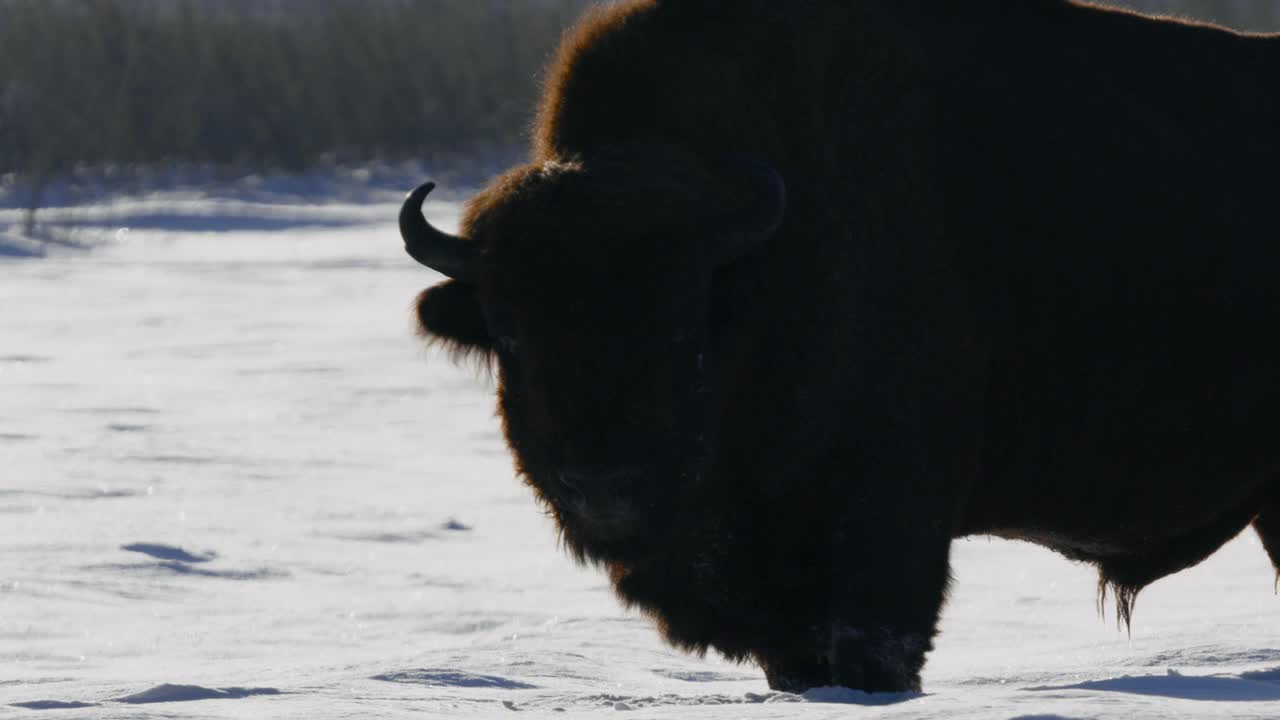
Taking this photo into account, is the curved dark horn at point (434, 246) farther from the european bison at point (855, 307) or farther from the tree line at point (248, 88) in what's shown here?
the tree line at point (248, 88)

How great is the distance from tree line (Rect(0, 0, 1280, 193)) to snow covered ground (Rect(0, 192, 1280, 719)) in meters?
13.1

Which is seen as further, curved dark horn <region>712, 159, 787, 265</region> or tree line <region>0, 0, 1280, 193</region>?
tree line <region>0, 0, 1280, 193</region>

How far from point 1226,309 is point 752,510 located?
132 centimetres

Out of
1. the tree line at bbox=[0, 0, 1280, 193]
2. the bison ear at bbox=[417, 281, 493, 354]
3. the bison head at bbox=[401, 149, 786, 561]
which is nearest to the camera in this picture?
the bison head at bbox=[401, 149, 786, 561]

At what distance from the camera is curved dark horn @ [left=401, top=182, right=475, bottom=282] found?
13.2ft

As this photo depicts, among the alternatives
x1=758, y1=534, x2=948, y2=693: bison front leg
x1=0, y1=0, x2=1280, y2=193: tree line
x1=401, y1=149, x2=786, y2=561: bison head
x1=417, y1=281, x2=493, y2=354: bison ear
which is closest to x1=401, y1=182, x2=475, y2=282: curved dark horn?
x1=401, y1=149, x2=786, y2=561: bison head

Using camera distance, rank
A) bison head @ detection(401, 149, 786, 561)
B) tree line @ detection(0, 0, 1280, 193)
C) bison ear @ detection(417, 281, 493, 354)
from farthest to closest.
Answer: tree line @ detection(0, 0, 1280, 193), bison ear @ detection(417, 281, 493, 354), bison head @ detection(401, 149, 786, 561)

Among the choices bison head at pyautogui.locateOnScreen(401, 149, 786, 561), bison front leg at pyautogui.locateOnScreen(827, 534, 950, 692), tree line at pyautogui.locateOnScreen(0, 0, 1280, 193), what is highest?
tree line at pyautogui.locateOnScreen(0, 0, 1280, 193)

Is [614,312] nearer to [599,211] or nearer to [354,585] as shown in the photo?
[599,211]

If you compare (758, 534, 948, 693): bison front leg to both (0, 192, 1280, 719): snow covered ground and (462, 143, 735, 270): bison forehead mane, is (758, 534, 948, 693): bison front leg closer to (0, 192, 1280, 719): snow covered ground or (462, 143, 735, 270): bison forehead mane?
(0, 192, 1280, 719): snow covered ground

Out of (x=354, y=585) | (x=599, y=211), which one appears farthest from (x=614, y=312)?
(x=354, y=585)

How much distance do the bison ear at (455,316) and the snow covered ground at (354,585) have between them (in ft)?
2.68

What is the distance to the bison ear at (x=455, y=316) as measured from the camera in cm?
429

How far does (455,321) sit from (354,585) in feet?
7.79
